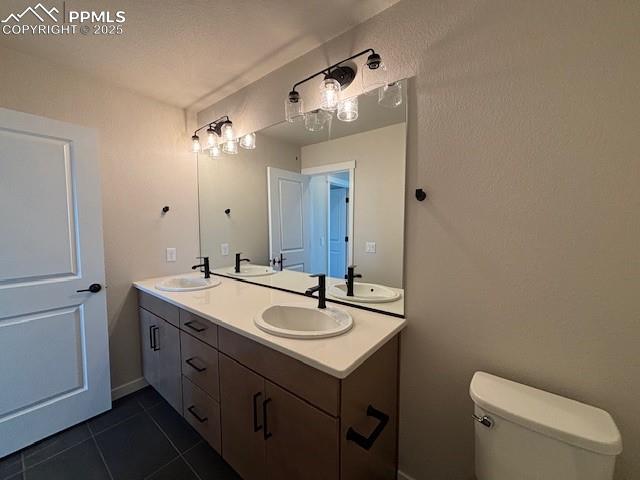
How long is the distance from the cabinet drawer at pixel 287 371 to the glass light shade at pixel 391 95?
4.00 feet

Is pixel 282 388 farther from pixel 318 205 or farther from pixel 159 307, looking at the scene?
pixel 159 307

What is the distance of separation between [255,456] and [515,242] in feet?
4.70

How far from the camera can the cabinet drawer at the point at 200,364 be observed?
1363 mm

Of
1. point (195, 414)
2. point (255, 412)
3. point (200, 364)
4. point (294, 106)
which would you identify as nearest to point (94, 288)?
point (200, 364)

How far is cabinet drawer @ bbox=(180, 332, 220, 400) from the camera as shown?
4.47 feet

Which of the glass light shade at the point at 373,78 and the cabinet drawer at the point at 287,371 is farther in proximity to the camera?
the glass light shade at the point at 373,78

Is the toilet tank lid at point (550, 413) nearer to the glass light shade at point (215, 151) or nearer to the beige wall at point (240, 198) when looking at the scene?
the beige wall at point (240, 198)

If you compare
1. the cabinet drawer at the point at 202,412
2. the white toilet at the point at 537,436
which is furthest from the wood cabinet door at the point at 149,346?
the white toilet at the point at 537,436

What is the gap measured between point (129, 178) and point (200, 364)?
1.52m

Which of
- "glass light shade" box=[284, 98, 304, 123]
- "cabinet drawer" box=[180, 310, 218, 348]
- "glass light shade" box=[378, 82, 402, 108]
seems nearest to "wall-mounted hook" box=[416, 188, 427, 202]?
"glass light shade" box=[378, 82, 402, 108]

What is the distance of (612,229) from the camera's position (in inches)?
32.3

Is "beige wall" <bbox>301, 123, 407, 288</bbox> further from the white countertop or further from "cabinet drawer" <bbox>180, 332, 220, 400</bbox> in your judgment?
"cabinet drawer" <bbox>180, 332, 220, 400</bbox>

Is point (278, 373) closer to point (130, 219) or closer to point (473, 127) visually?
point (473, 127)

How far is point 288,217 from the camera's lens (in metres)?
1.92
